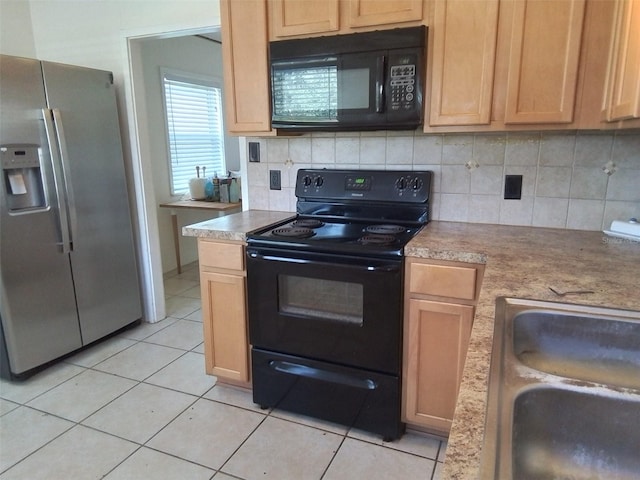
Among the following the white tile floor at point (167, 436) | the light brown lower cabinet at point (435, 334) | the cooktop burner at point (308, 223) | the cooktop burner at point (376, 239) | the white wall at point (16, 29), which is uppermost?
the white wall at point (16, 29)

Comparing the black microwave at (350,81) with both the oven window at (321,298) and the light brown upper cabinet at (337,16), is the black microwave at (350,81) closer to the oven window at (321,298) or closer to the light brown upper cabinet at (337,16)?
the light brown upper cabinet at (337,16)

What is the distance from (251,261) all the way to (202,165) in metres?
3.00

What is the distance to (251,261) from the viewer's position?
2.00 m

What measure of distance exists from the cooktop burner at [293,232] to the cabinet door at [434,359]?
56 centimetres

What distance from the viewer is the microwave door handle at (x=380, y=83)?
6.09 feet

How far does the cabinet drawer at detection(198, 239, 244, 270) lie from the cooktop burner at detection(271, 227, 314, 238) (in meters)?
0.20

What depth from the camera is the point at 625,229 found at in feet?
6.08

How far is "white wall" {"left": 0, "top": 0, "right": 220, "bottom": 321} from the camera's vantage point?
2703 millimetres

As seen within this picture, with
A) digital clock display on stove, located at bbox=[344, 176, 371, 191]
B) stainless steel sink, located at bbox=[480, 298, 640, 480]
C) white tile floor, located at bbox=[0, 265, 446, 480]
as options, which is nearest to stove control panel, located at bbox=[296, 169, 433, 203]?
digital clock display on stove, located at bbox=[344, 176, 371, 191]

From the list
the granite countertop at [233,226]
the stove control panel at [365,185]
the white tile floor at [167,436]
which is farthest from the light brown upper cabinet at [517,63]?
the white tile floor at [167,436]

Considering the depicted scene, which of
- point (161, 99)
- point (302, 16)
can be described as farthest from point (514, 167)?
point (161, 99)

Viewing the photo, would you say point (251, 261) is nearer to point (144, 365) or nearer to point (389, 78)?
point (389, 78)

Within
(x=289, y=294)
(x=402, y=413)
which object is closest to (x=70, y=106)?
(x=289, y=294)

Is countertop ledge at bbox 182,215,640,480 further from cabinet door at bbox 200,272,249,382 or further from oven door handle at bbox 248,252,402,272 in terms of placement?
cabinet door at bbox 200,272,249,382
